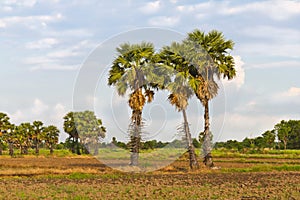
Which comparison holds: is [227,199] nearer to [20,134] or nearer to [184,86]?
[184,86]

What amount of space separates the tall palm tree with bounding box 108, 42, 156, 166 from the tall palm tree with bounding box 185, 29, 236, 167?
382cm

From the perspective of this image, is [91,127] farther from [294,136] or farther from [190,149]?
[294,136]

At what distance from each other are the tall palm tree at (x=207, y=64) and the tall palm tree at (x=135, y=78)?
12.5 feet

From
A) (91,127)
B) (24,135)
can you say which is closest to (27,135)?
(24,135)

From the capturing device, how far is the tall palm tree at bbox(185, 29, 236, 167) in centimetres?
3975

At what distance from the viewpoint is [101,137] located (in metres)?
45.9

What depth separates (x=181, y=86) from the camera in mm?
40125

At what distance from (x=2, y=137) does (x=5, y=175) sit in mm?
66066

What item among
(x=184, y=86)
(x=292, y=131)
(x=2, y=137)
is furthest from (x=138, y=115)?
(x=292, y=131)

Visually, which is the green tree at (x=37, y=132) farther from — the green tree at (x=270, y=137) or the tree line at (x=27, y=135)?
the green tree at (x=270, y=137)

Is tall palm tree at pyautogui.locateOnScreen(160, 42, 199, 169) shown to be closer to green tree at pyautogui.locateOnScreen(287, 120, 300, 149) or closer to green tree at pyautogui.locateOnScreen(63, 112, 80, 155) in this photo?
green tree at pyautogui.locateOnScreen(63, 112, 80, 155)

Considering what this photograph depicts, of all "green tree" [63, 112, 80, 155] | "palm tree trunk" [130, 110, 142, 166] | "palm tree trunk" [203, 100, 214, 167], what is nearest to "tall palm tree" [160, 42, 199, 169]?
"palm tree trunk" [203, 100, 214, 167]

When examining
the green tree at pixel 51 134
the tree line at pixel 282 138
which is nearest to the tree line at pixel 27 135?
the green tree at pixel 51 134

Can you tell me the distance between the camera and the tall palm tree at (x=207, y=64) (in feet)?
130
